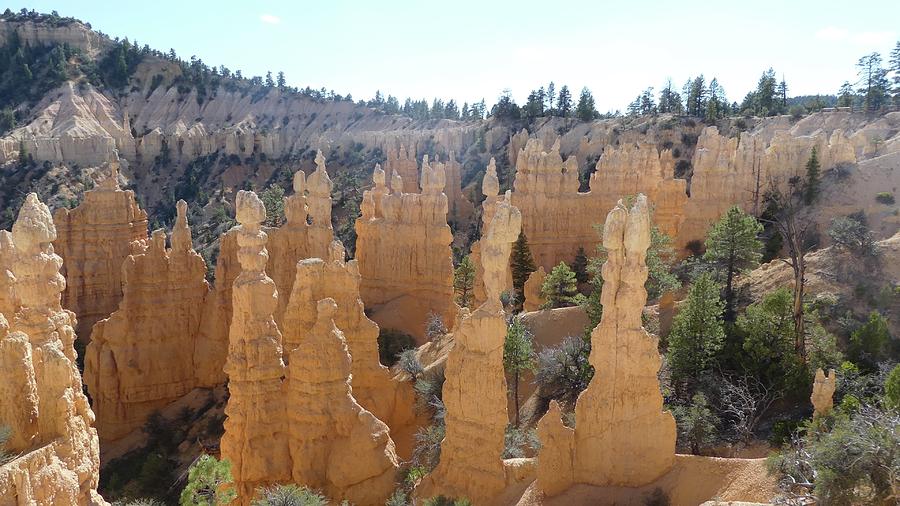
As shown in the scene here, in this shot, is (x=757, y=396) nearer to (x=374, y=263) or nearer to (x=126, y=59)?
(x=374, y=263)

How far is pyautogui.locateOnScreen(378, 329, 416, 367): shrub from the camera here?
101 ft

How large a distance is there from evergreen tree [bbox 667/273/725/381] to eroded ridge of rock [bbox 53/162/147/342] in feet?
91.8

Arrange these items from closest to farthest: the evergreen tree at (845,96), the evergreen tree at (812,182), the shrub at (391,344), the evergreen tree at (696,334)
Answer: the evergreen tree at (696,334) < the shrub at (391,344) < the evergreen tree at (812,182) < the evergreen tree at (845,96)

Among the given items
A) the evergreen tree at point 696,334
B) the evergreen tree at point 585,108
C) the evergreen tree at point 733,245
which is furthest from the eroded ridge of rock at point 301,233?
the evergreen tree at point 585,108

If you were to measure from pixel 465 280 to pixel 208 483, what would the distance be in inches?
902

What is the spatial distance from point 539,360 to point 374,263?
14528mm

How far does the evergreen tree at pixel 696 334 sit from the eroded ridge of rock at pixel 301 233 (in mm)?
14486

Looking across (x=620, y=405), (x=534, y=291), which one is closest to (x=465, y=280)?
(x=534, y=291)

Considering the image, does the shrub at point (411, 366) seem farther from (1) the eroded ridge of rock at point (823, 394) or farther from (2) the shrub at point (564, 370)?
(1) the eroded ridge of rock at point (823, 394)

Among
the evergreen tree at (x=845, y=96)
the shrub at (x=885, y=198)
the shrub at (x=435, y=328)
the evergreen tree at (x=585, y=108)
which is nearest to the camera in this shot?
the shrub at (x=435, y=328)

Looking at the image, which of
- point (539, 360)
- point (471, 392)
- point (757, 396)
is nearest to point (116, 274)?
point (539, 360)

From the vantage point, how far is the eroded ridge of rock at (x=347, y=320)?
20.2m

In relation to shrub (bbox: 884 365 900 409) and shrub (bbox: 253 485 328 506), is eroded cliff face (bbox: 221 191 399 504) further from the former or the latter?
shrub (bbox: 884 365 900 409)

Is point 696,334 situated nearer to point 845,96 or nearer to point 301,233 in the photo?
point 301,233
